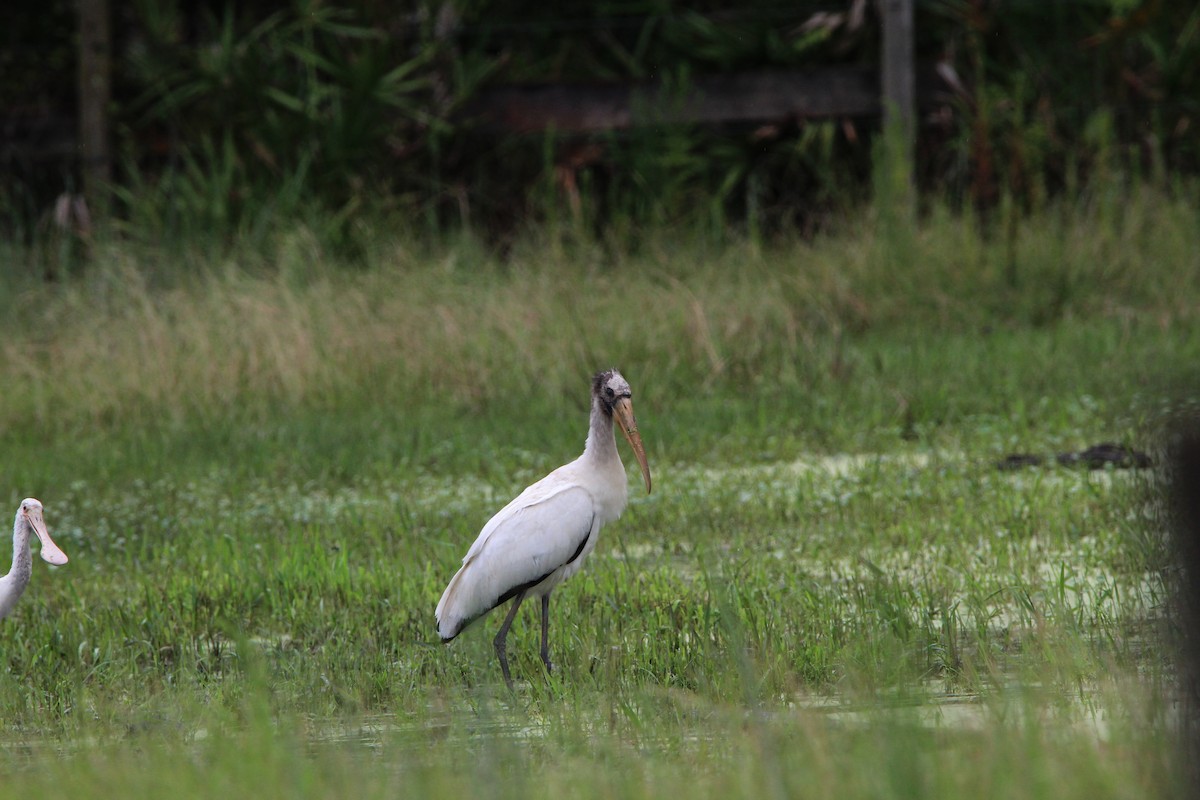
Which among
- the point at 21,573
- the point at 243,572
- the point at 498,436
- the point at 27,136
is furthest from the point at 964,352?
the point at 27,136

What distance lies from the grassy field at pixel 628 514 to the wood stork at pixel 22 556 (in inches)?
11.8

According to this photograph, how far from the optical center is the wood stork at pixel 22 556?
4.66 meters

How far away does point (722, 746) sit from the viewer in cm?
349

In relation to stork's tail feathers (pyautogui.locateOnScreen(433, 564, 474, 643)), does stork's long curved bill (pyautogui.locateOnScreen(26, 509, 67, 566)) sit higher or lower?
higher

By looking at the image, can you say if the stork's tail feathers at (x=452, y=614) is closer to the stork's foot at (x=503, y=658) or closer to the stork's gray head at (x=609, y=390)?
the stork's foot at (x=503, y=658)

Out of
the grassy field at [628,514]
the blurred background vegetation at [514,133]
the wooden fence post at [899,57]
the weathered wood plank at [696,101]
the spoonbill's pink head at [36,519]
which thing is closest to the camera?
the grassy field at [628,514]

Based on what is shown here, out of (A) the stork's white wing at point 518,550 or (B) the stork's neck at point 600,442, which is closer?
(A) the stork's white wing at point 518,550

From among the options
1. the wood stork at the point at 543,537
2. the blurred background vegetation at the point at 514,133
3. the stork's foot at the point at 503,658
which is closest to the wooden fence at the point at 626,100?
the blurred background vegetation at the point at 514,133

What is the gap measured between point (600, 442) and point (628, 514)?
1.80 metres

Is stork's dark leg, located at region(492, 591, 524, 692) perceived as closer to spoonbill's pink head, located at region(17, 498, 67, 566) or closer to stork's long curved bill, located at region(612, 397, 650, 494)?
stork's long curved bill, located at region(612, 397, 650, 494)

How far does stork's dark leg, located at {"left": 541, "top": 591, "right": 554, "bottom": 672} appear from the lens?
15.1 feet

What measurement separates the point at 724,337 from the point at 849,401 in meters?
1.13

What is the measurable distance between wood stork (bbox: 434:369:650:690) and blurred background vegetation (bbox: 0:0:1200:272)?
7.17 m

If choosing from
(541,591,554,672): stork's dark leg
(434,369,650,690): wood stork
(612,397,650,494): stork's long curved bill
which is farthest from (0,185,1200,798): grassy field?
(612,397,650,494): stork's long curved bill
